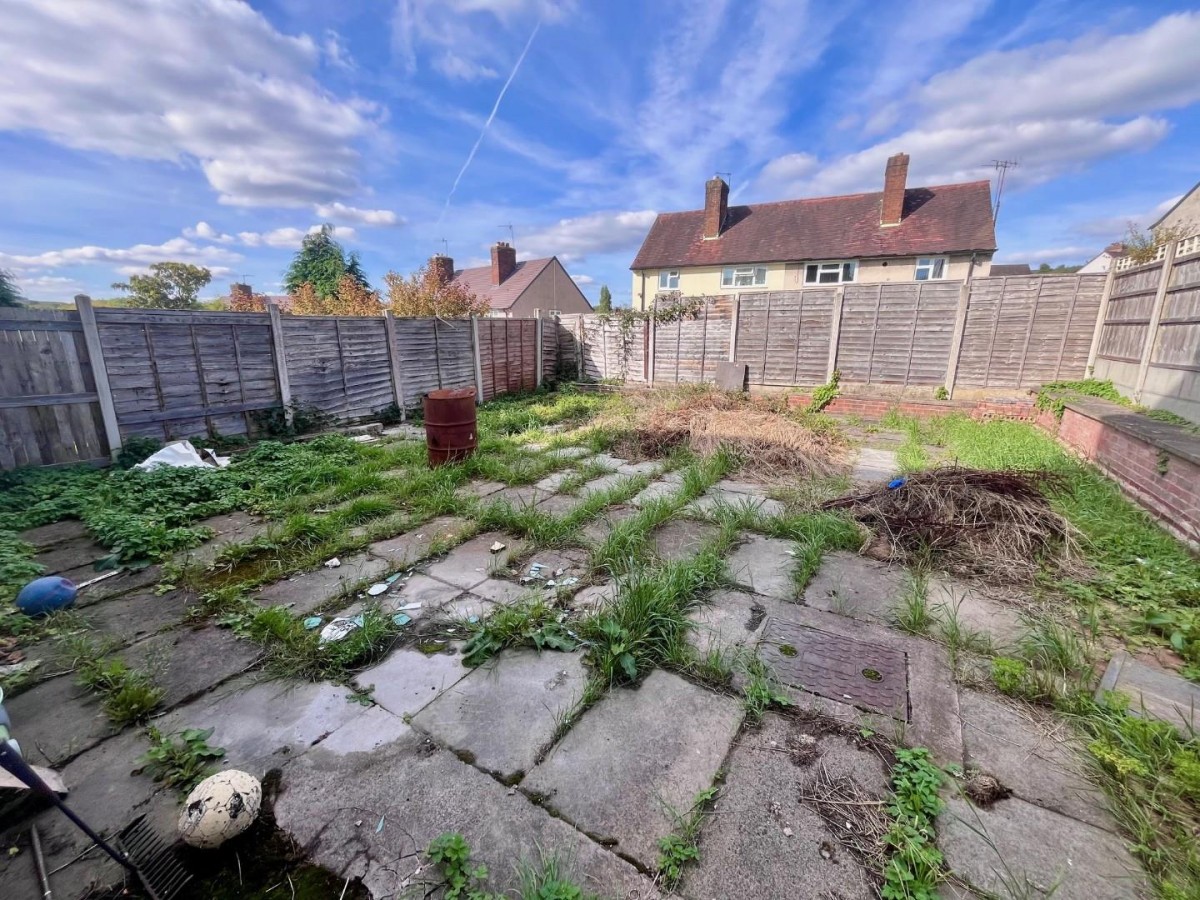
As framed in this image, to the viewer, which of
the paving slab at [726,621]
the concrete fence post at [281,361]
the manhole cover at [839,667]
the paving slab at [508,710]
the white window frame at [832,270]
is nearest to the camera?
the paving slab at [508,710]

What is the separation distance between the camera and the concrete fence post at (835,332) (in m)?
8.45

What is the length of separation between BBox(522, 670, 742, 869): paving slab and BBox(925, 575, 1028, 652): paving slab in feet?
4.60

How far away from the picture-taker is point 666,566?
2.86 metres

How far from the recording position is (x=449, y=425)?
489cm

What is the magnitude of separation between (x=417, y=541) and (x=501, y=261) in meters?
21.2

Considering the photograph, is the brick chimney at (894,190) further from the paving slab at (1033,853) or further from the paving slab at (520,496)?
the paving slab at (1033,853)

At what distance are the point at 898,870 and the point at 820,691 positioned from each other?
2.45ft

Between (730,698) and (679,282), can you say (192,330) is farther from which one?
(679,282)

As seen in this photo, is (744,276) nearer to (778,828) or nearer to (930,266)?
(930,266)

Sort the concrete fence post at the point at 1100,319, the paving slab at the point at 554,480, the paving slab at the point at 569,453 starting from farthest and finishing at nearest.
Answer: the concrete fence post at the point at 1100,319 < the paving slab at the point at 569,453 < the paving slab at the point at 554,480

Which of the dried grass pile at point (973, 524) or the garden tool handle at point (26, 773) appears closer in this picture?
the garden tool handle at point (26, 773)

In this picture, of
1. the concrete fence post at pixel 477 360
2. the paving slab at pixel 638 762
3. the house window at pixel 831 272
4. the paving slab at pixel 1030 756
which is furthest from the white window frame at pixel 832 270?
the paving slab at pixel 638 762

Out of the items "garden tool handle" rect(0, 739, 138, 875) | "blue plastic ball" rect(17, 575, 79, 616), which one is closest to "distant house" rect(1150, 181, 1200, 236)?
"garden tool handle" rect(0, 739, 138, 875)

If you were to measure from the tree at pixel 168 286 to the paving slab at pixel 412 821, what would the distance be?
2787 cm
